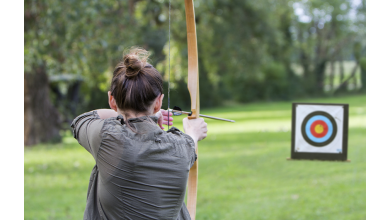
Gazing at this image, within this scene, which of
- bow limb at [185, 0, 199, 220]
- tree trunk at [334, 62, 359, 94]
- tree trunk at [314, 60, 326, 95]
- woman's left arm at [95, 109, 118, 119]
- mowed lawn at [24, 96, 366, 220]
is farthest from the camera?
tree trunk at [334, 62, 359, 94]

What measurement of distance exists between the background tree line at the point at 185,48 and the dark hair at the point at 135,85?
149mm

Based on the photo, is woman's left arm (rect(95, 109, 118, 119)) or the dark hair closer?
the dark hair

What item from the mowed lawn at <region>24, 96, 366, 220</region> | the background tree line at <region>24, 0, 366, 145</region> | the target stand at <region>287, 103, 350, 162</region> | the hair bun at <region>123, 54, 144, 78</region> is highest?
the background tree line at <region>24, 0, 366, 145</region>

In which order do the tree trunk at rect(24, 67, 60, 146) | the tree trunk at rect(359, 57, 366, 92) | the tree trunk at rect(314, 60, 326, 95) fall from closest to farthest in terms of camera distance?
the tree trunk at rect(24, 67, 60, 146) → the tree trunk at rect(359, 57, 366, 92) → the tree trunk at rect(314, 60, 326, 95)

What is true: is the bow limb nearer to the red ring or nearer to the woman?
the woman

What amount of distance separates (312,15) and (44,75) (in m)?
16.8

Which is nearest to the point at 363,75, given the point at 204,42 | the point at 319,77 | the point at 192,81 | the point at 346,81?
the point at 346,81

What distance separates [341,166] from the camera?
490 centimetres

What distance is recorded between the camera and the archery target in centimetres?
246

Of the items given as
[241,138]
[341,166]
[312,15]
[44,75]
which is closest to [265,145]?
[241,138]

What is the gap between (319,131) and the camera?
2.50 metres

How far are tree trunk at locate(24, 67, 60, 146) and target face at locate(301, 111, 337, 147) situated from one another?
5.45 m

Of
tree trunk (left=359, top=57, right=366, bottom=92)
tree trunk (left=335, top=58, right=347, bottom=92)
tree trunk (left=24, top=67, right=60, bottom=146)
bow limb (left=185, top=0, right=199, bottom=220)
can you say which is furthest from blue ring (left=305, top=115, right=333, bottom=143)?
tree trunk (left=335, top=58, right=347, bottom=92)

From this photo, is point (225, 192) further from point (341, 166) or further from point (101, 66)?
point (101, 66)
